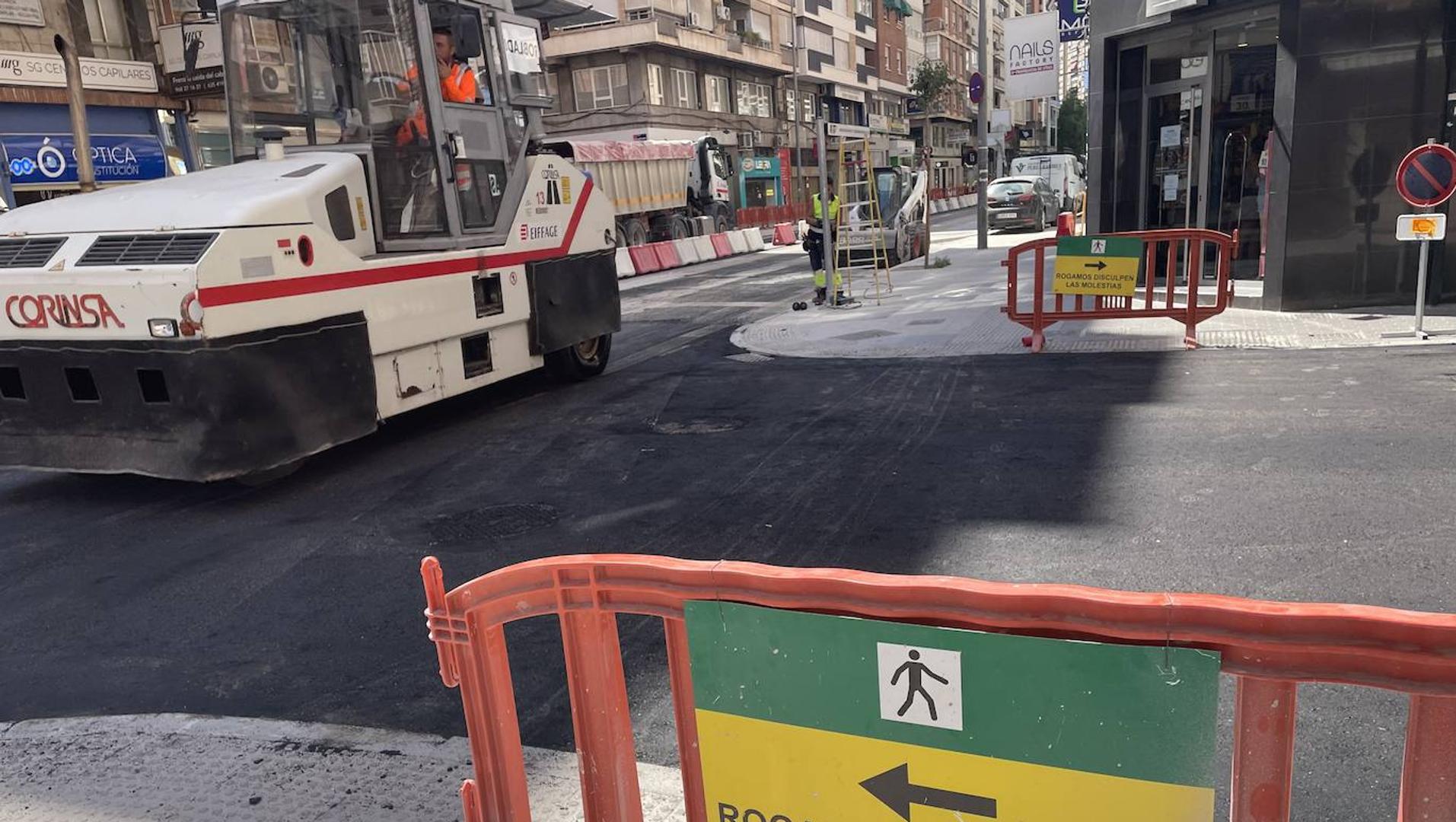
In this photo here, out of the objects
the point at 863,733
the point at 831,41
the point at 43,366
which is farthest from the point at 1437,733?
the point at 831,41

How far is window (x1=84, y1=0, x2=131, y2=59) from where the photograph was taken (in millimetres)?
20047

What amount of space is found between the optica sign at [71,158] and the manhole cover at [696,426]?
16.9 meters

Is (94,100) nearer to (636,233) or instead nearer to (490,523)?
(636,233)

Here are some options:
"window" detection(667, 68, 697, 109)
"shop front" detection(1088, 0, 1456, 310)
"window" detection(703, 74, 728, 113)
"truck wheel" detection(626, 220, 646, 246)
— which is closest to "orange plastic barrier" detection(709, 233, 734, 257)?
"truck wheel" detection(626, 220, 646, 246)

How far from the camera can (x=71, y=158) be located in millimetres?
20000

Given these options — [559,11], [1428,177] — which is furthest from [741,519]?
[1428,177]

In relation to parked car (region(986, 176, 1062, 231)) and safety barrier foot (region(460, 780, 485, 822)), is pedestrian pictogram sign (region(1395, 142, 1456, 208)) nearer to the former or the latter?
safety barrier foot (region(460, 780, 485, 822))

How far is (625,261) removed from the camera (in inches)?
960

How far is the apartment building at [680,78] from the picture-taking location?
134 ft

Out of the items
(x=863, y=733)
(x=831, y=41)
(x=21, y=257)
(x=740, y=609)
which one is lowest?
(x=863, y=733)

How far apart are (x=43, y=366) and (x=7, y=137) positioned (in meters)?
16.6

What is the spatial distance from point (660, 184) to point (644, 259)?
5.11 meters

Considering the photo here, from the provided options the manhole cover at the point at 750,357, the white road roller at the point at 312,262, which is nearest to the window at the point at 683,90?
the manhole cover at the point at 750,357

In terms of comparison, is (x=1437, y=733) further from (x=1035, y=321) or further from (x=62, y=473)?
(x=1035, y=321)
